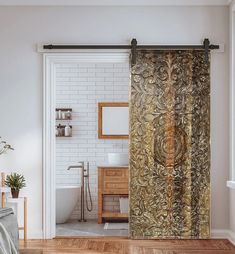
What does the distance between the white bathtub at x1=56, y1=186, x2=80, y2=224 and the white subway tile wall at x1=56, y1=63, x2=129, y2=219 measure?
16.7 inches

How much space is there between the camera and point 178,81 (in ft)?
22.6

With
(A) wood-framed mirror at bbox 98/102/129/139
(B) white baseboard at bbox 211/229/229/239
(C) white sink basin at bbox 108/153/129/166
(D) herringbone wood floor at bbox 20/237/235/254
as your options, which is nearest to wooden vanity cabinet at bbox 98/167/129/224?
(C) white sink basin at bbox 108/153/129/166

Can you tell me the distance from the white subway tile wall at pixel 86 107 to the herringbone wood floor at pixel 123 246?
201 cm

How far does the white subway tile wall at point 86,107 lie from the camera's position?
876cm

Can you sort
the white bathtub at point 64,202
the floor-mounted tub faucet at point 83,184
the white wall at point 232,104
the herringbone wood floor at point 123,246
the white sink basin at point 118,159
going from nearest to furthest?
the herringbone wood floor at point 123,246 → the white wall at point 232,104 → the white bathtub at point 64,202 → the white sink basin at point 118,159 → the floor-mounted tub faucet at point 83,184

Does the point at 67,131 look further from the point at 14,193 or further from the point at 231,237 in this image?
the point at 231,237

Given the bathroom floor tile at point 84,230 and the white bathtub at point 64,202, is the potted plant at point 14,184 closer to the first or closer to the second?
the bathroom floor tile at point 84,230

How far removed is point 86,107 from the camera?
28.8 ft

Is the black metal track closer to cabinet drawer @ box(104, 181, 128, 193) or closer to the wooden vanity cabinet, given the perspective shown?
the wooden vanity cabinet

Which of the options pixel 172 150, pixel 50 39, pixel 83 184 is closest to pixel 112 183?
pixel 83 184

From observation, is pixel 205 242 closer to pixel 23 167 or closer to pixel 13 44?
pixel 23 167

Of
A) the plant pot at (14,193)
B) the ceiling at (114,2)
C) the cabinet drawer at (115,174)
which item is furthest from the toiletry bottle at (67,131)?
the ceiling at (114,2)

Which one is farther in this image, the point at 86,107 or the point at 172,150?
the point at 86,107

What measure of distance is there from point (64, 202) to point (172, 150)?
2.15 m
